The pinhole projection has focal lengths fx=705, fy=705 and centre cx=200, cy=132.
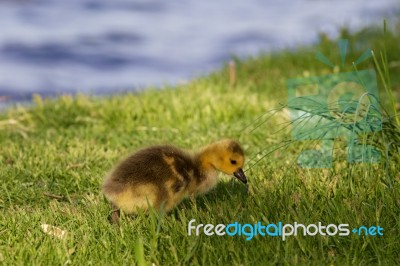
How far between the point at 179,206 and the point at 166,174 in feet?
1.97

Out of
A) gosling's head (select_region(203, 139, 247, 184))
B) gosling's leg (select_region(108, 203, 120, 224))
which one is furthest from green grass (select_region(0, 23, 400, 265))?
gosling's head (select_region(203, 139, 247, 184))

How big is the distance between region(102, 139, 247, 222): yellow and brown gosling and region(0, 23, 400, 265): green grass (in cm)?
13

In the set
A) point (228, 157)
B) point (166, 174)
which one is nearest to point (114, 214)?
point (166, 174)

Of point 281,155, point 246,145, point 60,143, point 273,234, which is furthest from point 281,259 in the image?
point 60,143

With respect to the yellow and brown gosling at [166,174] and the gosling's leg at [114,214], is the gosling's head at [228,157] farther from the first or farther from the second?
the gosling's leg at [114,214]

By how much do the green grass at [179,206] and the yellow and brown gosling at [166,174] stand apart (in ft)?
0.43

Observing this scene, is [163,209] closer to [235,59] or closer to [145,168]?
[145,168]

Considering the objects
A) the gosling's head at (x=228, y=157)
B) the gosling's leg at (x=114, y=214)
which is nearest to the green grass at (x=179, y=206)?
the gosling's leg at (x=114, y=214)

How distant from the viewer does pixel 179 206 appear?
221 inches

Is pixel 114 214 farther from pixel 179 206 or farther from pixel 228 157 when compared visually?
pixel 228 157

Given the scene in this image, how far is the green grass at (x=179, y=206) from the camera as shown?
4578 mm

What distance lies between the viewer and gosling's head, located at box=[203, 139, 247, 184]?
5.18 meters

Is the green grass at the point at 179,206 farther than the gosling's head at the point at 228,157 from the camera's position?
No

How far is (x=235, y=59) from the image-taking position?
43.5 feet
